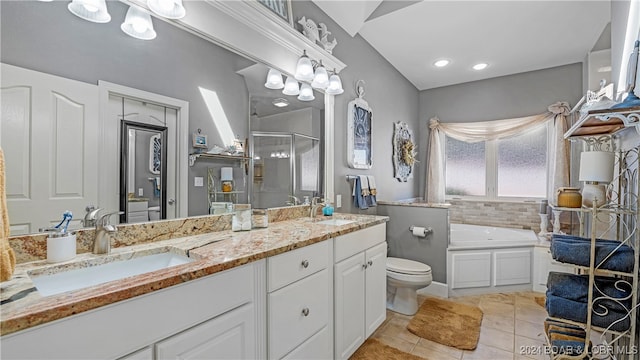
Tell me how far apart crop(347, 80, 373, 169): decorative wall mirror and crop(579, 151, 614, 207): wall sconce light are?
63.3 inches

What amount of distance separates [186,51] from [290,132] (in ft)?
2.87

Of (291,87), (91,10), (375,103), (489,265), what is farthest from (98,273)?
(489,265)

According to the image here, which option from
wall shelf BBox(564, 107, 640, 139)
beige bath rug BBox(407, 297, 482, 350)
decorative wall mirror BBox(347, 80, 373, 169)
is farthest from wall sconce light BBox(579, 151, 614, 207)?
decorative wall mirror BBox(347, 80, 373, 169)

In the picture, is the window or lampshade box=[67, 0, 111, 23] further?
the window

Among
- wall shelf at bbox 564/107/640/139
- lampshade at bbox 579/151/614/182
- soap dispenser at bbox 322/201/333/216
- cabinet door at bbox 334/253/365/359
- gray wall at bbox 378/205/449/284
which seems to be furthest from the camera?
gray wall at bbox 378/205/449/284

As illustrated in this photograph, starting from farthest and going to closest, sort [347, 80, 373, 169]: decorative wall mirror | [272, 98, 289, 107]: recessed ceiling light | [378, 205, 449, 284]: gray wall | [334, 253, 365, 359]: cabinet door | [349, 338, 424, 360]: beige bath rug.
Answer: [378, 205, 449, 284]: gray wall < [347, 80, 373, 169]: decorative wall mirror < [272, 98, 289, 107]: recessed ceiling light < [349, 338, 424, 360]: beige bath rug < [334, 253, 365, 359]: cabinet door

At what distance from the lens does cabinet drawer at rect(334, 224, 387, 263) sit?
164 centimetres

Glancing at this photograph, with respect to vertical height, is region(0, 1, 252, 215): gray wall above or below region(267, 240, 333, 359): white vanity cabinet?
above

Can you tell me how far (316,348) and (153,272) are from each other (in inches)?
38.5

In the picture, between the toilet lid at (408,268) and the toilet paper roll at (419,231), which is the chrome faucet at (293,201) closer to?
the toilet lid at (408,268)

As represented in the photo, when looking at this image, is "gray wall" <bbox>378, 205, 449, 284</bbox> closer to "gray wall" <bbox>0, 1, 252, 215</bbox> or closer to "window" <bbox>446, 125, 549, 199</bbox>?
"window" <bbox>446, 125, 549, 199</bbox>

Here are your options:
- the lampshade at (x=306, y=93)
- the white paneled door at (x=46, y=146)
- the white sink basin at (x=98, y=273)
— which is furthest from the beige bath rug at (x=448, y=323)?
the white paneled door at (x=46, y=146)

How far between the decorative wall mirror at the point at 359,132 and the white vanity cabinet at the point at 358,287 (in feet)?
2.73

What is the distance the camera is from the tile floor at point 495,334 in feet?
6.19
